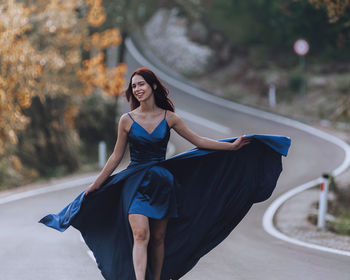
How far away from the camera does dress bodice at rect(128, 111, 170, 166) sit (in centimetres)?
512

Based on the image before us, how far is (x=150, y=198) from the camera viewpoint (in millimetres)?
5121

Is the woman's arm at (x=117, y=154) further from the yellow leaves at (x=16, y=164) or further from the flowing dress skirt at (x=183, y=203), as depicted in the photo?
the yellow leaves at (x=16, y=164)

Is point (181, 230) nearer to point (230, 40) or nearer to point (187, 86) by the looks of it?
point (187, 86)

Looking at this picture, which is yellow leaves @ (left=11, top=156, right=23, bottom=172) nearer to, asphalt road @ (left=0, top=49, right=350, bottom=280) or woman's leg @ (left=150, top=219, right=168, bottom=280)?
asphalt road @ (left=0, top=49, right=350, bottom=280)

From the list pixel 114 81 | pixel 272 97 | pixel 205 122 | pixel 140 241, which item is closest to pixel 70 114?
pixel 114 81

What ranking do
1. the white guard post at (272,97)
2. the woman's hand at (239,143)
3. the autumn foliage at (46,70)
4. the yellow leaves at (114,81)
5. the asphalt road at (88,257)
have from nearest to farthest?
the woman's hand at (239,143), the asphalt road at (88,257), the autumn foliage at (46,70), the yellow leaves at (114,81), the white guard post at (272,97)

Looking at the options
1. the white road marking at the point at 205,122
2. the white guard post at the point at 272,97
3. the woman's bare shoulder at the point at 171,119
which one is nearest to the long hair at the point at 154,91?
A: the woman's bare shoulder at the point at 171,119

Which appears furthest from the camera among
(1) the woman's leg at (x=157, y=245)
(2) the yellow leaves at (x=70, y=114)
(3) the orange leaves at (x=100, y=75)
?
(2) the yellow leaves at (x=70, y=114)

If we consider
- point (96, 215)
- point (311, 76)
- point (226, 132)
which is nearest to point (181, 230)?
point (96, 215)

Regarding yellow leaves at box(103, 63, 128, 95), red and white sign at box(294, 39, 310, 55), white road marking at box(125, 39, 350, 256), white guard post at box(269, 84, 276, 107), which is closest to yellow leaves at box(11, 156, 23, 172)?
yellow leaves at box(103, 63, 128, 95)

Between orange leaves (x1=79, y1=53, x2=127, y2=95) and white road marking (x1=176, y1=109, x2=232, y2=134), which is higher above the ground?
orange leaves (x1=79, y1=53, x2=127, y2=95)

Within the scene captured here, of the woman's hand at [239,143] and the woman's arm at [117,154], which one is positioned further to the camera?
the woman's hand at [239,143]

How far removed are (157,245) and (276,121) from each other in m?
17.5

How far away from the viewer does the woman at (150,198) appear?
16.8 feet
